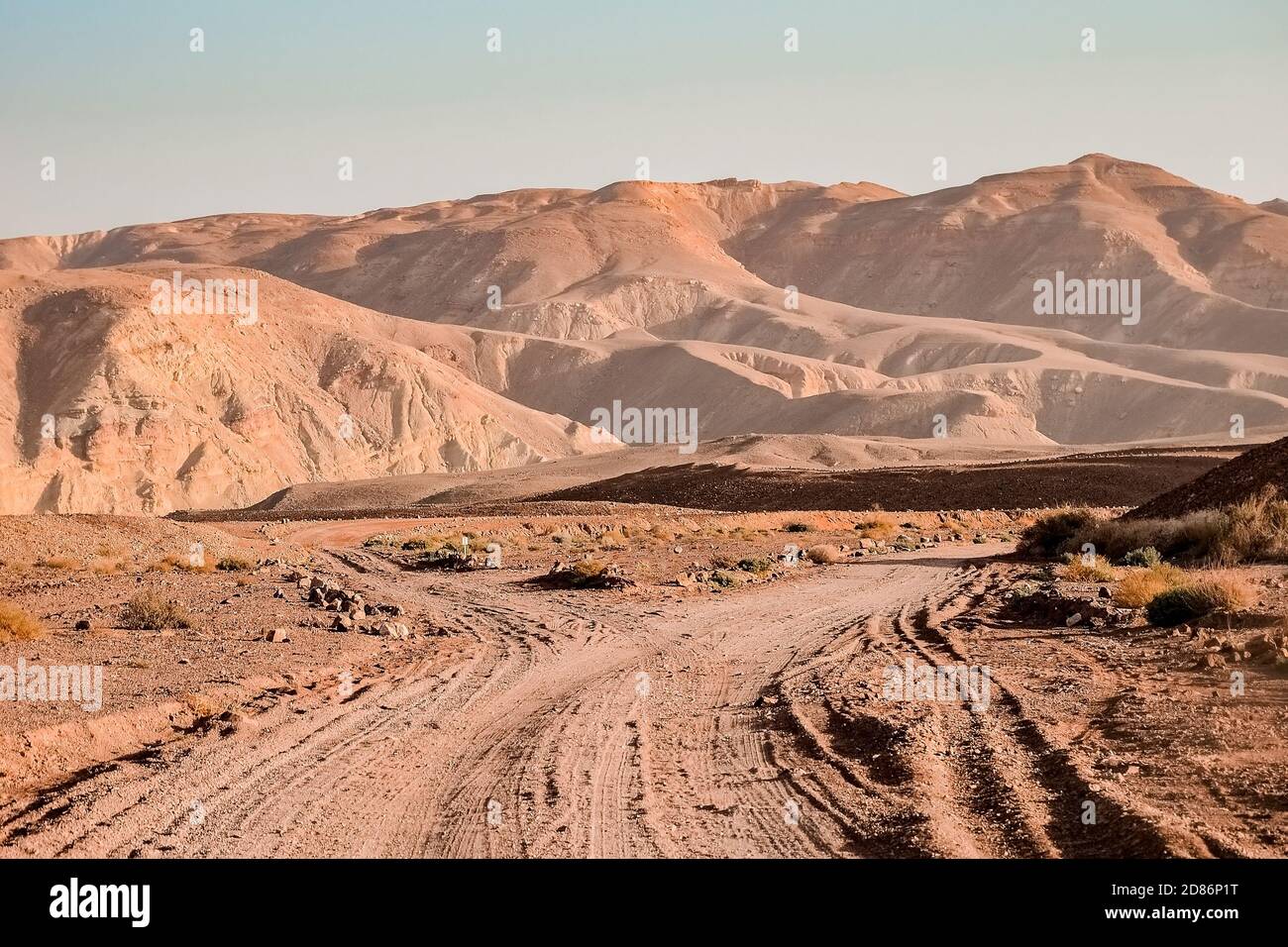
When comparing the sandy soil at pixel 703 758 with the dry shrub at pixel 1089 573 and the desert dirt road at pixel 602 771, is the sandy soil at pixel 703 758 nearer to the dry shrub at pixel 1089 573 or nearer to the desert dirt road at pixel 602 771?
the desert dirt road at pixel 602 771

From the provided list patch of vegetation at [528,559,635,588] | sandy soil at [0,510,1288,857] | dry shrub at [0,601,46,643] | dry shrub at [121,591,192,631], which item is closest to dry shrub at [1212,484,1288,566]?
sandy soil at [0,510,1288,857]

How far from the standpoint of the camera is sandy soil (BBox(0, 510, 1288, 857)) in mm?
6852

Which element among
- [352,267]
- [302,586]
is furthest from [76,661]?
[352,267]

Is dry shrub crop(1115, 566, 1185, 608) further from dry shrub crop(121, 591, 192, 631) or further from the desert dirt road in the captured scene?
dry shrub crop(121, 591, 192, 631)

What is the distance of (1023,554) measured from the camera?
93.5ft

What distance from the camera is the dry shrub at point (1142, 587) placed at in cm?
1619

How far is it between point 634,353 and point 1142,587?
434 feet

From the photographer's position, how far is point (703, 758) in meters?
9.11

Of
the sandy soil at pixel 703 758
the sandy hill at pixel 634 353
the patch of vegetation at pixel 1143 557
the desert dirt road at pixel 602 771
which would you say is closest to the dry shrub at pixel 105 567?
the sandy soil at pixel 703 758

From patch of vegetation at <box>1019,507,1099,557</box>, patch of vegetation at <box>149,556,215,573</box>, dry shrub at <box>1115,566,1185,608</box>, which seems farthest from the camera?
patch of vegetation at <box>1019,507,1099,557</box>

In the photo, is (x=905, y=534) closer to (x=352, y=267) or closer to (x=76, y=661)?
(x=76, y=661)

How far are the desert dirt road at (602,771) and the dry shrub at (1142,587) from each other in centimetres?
302

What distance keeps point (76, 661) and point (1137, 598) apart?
12.9m

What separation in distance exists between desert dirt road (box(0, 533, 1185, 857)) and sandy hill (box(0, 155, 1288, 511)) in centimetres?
6367
